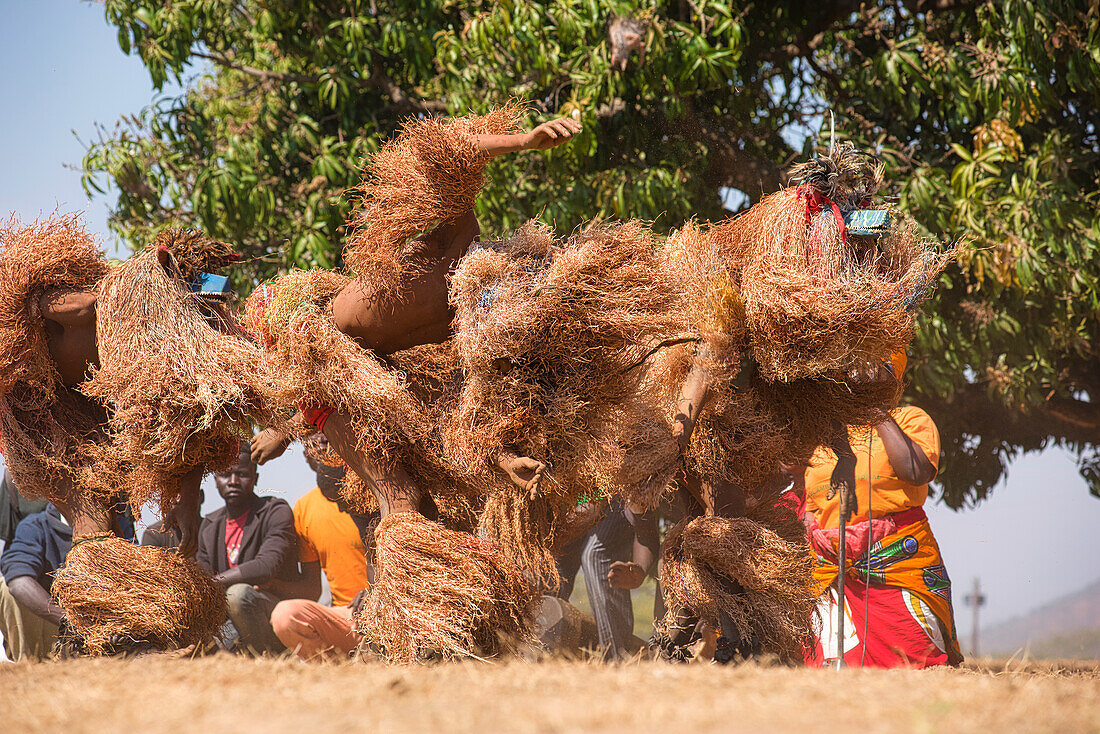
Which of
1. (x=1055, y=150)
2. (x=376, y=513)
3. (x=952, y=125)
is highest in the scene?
(x=952, y=125)

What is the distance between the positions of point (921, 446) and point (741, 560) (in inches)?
52.4

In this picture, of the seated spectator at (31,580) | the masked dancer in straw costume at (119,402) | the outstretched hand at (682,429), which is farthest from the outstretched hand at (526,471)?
the seated spectator at (31,580)

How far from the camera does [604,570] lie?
199 inches

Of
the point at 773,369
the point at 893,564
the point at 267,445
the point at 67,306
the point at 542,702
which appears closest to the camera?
the point at 542,702

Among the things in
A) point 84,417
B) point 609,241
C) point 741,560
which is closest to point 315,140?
point 84,417

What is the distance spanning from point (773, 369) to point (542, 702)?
5.15 feet

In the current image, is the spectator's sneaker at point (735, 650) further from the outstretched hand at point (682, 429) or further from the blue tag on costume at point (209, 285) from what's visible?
the blue tag on costume at point (209, 285)

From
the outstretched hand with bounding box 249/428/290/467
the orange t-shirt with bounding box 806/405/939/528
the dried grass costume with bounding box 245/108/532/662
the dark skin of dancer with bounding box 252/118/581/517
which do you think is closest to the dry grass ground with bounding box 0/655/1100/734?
the dried grass costume with bounding box 245/108/532/662

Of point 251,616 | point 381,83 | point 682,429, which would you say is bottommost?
point 251,616

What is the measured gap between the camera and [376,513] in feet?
14.0

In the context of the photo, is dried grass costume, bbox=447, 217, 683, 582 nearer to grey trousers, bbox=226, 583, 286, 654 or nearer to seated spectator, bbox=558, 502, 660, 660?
seated spectator, bbox=558, 502, 660, 660

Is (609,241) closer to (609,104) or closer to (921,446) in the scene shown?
(921,446)

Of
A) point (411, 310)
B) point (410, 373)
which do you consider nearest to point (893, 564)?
point (410, 373)

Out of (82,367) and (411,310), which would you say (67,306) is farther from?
(411,310)
